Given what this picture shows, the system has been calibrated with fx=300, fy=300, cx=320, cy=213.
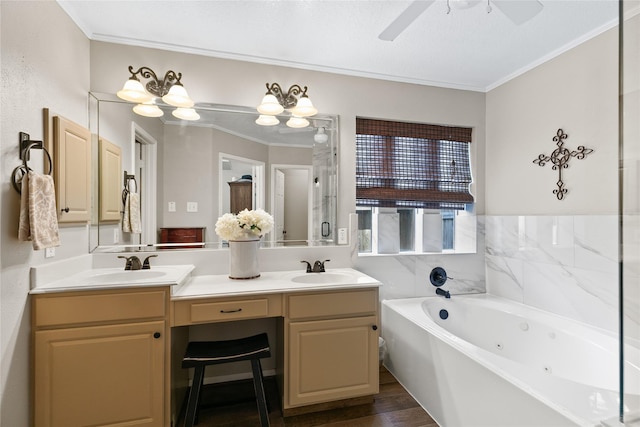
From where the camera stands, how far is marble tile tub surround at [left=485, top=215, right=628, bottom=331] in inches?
75.1

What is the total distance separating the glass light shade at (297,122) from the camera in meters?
2.42

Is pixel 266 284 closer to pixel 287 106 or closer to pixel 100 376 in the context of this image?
pixel 100 376

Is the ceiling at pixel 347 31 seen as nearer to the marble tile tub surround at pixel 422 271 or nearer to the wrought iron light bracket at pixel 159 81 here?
the wrought iron light bracket at pixel 159 81

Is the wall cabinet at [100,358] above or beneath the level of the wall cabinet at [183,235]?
beneath

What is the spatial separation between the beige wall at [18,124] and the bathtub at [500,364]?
220cm

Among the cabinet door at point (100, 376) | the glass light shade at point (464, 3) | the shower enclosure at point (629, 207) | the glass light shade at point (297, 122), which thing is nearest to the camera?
the shower enclosure at point (629, 207)

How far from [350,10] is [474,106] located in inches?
67.2

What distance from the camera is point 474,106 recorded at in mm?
2877

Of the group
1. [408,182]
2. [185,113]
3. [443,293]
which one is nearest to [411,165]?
[408,182]

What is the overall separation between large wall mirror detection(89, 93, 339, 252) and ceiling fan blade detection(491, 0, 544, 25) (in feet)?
4.54

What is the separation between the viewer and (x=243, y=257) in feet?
6.84

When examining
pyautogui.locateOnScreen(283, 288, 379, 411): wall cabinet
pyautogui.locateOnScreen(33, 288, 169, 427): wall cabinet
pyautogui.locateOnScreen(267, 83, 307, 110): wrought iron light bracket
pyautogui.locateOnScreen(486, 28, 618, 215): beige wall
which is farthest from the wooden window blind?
pyautogui.locateOnScreen(33, 288, 169, 427): wall cabinet

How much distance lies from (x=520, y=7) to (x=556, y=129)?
1.33 meters

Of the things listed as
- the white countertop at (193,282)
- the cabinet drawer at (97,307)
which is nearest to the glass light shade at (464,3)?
the white countertop at (193,282)
